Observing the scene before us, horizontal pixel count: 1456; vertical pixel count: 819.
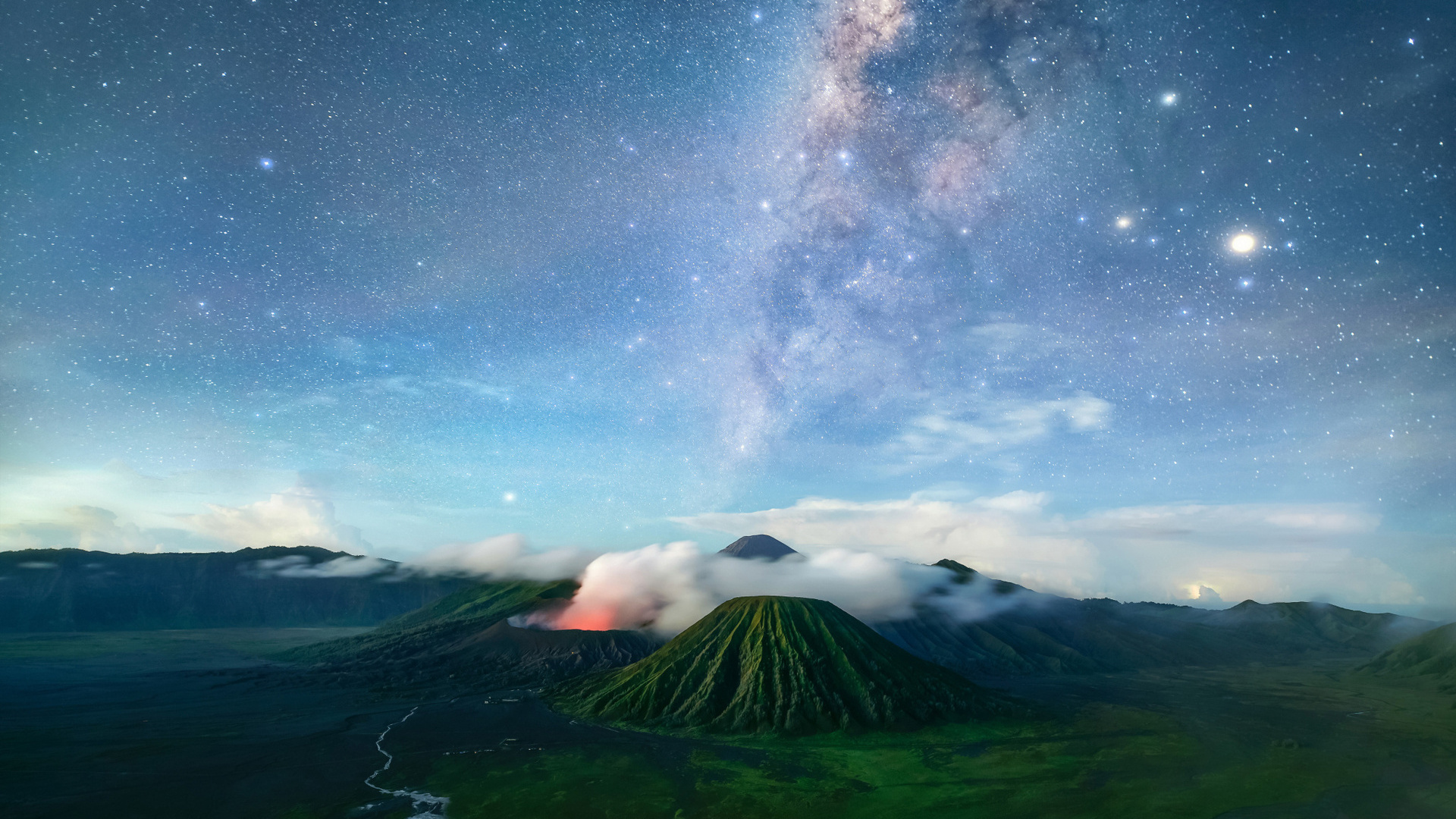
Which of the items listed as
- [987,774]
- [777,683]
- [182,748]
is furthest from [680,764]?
[182,748]

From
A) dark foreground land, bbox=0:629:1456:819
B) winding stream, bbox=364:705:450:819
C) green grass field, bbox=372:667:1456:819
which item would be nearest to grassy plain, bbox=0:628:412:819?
dark foreground land, bbox=0:629:1456:819

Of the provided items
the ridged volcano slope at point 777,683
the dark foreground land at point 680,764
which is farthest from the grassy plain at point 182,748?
the ridged volcano slope at point 777,683

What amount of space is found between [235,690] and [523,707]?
83572mm

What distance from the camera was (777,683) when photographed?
136250 mm

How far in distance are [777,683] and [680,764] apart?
1637 inches

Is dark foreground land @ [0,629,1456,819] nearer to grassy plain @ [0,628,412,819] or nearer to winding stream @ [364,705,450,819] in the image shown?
grassy plain @ [0,628,412,819]

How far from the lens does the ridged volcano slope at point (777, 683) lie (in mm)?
128250

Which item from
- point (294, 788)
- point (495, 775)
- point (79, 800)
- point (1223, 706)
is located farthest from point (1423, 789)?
point (79, 800)

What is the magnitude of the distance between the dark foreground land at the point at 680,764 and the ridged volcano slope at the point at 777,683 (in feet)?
25.3

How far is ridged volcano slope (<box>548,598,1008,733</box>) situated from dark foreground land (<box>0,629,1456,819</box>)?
770 cm

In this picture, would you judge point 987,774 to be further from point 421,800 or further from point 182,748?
point 182,748

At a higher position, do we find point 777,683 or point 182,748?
point 777,683

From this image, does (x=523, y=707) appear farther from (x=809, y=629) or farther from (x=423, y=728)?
(x=809, y=629)

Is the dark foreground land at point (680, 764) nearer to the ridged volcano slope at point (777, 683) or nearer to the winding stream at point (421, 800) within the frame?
the winding stream at point (421, 800)
